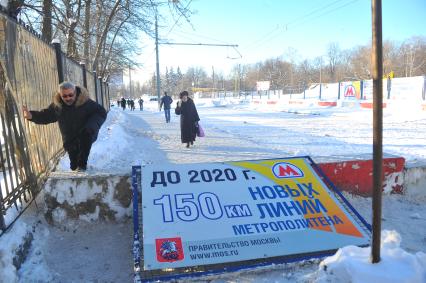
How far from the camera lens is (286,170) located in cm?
464

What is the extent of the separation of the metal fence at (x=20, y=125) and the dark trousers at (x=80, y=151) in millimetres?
402

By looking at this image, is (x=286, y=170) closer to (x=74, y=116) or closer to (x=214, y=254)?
(x=214, y=254)

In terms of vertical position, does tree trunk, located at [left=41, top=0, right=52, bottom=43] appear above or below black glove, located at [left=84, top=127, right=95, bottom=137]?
above

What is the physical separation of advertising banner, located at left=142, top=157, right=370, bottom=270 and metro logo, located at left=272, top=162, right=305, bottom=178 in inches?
0.5

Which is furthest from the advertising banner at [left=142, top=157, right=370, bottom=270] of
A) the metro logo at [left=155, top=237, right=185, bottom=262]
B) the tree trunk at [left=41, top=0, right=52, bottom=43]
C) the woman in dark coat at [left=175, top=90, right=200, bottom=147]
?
the tree trunk at [left=41, top=0, right=52, bottom=43]

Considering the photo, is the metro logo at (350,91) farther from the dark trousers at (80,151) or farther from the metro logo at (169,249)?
the metro logo at (169,249)

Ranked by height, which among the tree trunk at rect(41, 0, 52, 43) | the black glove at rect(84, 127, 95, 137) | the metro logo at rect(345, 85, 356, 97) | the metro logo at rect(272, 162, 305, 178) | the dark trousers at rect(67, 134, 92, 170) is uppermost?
the tree trunk at rect(41, 0, 52, 43)

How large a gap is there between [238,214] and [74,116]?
2.32 meters

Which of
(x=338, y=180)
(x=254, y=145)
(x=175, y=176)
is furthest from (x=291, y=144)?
(x=175, y=176)

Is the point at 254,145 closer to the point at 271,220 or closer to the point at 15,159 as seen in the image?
the point at 271,220

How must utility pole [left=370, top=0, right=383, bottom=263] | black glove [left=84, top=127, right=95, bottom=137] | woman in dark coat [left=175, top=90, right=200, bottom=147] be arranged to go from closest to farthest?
utility pole [left=370, top=0, right=383, bottom=263] → black glove [left=84, top=127, right=95, bottom=137] → woman in dark coat [left=175, top=90, right=200, bottom=147]

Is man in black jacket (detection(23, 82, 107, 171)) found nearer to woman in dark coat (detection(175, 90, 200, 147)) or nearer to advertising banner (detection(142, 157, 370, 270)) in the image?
advertising banner (detection(142, 157, 370, 270))

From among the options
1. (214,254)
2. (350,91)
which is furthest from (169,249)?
(350,91)

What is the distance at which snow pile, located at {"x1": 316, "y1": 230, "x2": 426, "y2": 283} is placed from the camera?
256 cm
